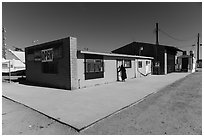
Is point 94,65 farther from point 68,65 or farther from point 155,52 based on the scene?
point 155,52

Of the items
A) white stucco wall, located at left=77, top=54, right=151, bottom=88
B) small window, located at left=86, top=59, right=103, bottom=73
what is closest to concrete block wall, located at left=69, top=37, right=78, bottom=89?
white stucco wall, located at left=77, top=54, right=151, bottom=88

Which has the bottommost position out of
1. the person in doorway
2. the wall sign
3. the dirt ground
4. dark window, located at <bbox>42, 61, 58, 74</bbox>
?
the dirt ground

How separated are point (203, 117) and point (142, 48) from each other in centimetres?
1951

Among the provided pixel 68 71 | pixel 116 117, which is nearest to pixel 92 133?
pixel 116 117

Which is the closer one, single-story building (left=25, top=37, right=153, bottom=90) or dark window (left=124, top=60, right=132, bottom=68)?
single-story building (left=25, top=37, right=153, bottom=90)

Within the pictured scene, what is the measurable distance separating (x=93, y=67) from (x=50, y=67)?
10.8 feet

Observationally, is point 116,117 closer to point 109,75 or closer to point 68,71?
point 68,71

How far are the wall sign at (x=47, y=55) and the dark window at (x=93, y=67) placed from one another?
2.59 m

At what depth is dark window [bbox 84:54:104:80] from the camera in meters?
9.57

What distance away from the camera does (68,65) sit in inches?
331

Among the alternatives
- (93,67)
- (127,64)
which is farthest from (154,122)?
(127,64)

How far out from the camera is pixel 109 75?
11703mm

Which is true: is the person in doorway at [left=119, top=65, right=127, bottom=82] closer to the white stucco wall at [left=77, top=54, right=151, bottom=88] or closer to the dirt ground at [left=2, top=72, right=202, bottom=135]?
the white stucco wall at [left=77, top=54, right=151, bottom=88]

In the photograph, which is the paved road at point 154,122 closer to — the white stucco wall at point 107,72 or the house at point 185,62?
the white stucco wall at point 107,72
